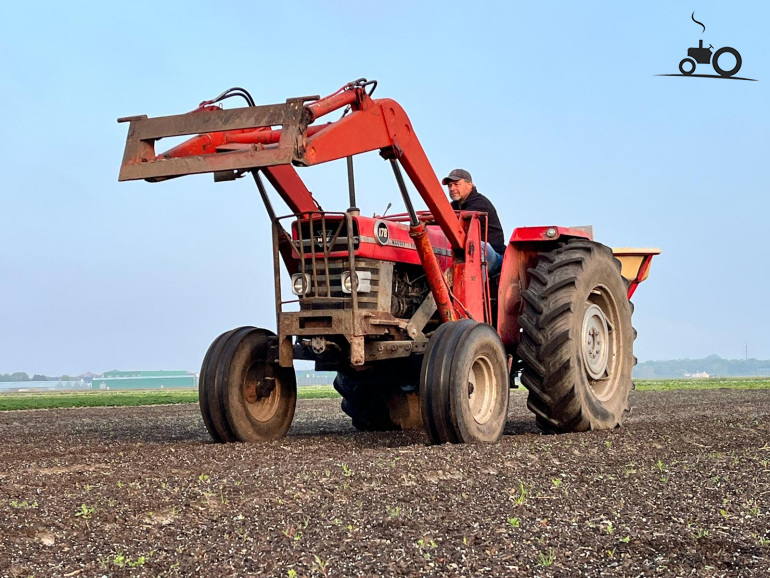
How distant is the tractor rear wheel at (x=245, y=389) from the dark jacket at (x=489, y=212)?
2.25m

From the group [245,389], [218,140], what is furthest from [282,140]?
[245,389]

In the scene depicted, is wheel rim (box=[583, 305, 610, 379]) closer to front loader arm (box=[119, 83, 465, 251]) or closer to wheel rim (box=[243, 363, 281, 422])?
front loader arm (box=[119, 83, 465, 251])

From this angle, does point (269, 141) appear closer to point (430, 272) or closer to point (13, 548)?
point (430, 272)

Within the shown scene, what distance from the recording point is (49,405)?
19219 mm

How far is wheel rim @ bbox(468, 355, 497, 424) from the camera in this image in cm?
800

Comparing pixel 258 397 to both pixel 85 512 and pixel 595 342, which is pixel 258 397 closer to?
pixel 595 342

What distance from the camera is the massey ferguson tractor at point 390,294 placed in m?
7.46

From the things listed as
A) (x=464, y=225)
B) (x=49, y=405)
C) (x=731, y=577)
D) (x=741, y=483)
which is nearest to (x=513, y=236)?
(x=464, y=225)

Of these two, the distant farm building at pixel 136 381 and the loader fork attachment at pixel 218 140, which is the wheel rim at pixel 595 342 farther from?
the distant farm building at pixel 136 381

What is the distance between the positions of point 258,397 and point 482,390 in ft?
6.83

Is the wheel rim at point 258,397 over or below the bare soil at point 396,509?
over

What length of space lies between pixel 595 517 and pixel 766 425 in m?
5.17

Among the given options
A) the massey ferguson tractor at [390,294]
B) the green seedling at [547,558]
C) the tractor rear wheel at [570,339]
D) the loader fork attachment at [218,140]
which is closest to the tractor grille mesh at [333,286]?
the massey ferguson tractor at [390,294]

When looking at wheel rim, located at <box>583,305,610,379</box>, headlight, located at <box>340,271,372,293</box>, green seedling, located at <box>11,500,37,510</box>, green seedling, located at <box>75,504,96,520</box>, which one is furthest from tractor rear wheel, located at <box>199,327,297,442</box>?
green seedling, located at <box>75,504,96,520</box>
